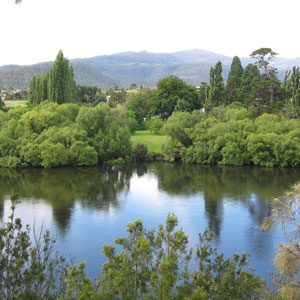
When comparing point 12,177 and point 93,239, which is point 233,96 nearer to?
point 12,177

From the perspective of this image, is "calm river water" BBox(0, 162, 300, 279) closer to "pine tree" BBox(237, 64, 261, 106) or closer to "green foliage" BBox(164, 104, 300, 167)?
"green foliage" BBox(164, 104, 300, 167)

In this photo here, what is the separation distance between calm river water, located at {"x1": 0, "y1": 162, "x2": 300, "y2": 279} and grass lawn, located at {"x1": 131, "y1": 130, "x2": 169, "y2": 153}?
242 inches

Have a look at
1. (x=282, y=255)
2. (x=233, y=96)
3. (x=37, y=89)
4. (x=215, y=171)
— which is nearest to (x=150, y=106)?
(x=233, y=96)

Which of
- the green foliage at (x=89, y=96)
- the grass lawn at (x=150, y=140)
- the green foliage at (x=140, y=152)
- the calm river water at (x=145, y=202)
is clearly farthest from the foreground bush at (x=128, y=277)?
the green foliage at (x=89, y=96)

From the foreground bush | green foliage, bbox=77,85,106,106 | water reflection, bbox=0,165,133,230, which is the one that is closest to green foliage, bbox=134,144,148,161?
water reflection, bbox=0,165,133,230

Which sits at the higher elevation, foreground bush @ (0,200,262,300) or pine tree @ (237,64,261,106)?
Answer: pine tree @ (237,64,261,106)

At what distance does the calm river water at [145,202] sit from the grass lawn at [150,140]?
614cm

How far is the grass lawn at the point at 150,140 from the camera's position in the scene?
50869 millimetres

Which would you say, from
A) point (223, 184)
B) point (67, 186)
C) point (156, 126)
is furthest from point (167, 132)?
point (67, 186)

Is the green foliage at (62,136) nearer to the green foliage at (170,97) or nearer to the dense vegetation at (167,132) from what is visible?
the dense vegetation at (167,132)

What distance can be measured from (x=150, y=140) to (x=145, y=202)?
2503 centimetres

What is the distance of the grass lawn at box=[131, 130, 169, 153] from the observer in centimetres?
5087

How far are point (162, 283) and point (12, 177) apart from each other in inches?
1249

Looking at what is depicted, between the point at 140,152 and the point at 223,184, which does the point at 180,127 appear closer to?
the point at 140,152
